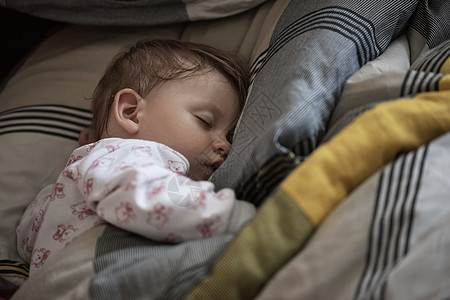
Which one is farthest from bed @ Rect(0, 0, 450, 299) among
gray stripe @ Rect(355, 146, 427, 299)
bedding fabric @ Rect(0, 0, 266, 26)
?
bedding fabric @ Rect(0, 0, 266, 26)

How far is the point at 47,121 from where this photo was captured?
1166mm

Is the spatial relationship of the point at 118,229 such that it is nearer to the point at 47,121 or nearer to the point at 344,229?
the point at 344,229

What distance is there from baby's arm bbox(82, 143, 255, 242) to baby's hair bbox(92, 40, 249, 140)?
0.90 ft

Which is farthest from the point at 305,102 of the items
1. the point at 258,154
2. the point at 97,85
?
the point at 97,85

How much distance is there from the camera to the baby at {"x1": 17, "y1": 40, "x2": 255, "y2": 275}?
2.40 feet

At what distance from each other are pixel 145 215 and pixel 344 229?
0.27m

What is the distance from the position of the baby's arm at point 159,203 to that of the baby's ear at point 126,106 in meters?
0.20

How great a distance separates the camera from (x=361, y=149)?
0.66m

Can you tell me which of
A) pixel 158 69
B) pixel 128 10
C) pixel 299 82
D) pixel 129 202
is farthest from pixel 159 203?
pixel 128 10

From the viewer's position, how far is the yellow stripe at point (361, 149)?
645 mm

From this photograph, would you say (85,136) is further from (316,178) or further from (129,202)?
(316,178)

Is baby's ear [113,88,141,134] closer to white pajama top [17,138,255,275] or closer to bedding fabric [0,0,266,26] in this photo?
white pajama top [17,138,255,275]

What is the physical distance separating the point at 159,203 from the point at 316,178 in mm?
221

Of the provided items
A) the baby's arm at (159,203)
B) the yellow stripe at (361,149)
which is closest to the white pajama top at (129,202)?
the baby's arm at (159,203)
